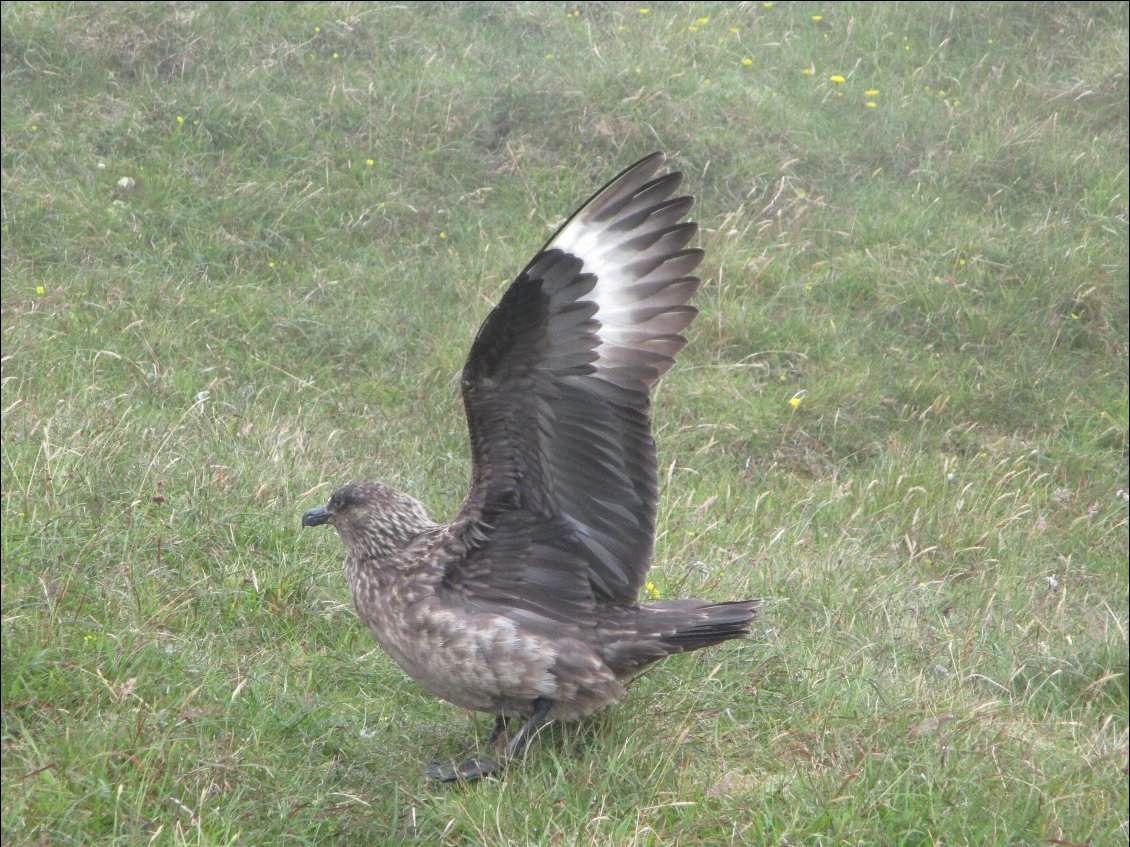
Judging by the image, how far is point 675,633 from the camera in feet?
10.8

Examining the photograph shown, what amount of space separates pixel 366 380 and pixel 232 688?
2811 mm

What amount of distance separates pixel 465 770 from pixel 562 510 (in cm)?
71

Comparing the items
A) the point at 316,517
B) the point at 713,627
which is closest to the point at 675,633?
the point at 713,627

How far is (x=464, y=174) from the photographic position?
24.1ft

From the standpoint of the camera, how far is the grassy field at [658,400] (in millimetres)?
3020

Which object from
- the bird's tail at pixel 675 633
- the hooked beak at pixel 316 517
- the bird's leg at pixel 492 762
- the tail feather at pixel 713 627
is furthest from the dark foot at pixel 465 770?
the hooked beak at pixel 316 517

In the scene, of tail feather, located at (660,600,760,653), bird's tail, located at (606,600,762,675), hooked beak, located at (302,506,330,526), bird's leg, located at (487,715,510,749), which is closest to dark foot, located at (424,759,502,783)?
bird's leg, located at (487,715,510,749)

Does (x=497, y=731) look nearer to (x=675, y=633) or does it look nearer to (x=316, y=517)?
(x=675, y=633)

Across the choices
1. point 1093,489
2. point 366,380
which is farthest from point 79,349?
point 1093,489

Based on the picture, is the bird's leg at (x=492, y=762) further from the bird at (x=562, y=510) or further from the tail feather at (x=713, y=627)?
the tail feather at (x=713, y=627)

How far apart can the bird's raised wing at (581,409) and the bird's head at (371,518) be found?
0.26m

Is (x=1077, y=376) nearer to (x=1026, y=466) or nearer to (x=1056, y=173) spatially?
(x=1026, y=466)

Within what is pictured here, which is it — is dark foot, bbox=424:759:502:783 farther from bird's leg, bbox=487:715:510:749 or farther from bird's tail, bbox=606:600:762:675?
bird's tail, bbox=606:600:762:675

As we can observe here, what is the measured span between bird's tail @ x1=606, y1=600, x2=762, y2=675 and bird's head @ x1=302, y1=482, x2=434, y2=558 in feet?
2.19
